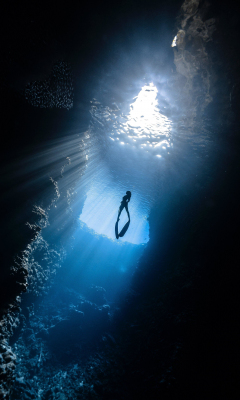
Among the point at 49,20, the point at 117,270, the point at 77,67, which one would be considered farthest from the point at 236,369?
the point at 117,270

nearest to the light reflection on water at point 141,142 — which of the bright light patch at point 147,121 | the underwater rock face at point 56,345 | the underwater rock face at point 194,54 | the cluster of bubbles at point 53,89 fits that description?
the bright light patch at point 147,121

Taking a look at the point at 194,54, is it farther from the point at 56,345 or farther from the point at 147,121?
the point at 56,345

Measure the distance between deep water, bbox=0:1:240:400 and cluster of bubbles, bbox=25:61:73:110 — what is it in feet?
0.17

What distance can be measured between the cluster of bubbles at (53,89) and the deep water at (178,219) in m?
0.05

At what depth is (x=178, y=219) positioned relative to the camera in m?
10.4

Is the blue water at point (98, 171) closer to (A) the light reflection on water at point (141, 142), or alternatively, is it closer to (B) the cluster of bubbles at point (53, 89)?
(A) the light reflection on water at point (141, 142)

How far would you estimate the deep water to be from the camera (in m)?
4.12

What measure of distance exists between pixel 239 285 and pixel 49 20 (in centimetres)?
Answer: 955

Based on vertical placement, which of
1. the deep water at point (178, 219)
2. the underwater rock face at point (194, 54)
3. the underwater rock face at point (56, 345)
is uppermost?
the underwater rock face at point (194, 54)

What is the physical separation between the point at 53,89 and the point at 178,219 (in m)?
10.1

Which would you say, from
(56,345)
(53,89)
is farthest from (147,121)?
(56,345)

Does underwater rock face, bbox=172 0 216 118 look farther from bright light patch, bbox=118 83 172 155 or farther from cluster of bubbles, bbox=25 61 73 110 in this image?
cluster of bubbles, bbox=25 61 73 110

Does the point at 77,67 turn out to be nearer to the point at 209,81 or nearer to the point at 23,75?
the point at 23,75

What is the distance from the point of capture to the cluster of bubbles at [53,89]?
198 inches
